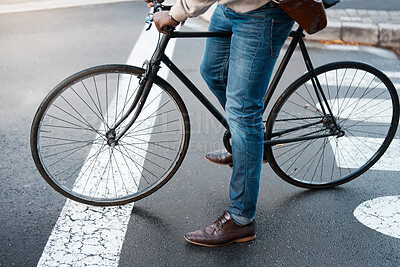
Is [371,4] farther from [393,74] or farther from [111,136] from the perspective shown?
[111,136]

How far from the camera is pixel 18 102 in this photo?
13.3 ft

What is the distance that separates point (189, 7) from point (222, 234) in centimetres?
138

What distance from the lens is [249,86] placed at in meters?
2.26

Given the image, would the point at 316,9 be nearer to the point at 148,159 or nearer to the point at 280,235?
the point at 280,235

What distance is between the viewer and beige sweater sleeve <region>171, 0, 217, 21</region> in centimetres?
201

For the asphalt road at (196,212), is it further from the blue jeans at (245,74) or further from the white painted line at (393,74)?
the white painted line at (393,74)

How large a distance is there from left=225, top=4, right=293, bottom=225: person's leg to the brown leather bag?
0.07 metres

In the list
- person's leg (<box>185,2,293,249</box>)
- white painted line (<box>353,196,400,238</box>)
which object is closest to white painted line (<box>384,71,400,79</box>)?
white painted line (<box>353,196,400,238</box>)

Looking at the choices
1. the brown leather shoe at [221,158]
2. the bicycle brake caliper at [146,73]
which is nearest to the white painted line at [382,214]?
the brown leather shoe at [221,158]

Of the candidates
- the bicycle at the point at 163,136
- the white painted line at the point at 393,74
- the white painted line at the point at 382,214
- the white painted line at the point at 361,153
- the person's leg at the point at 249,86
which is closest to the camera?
the person's leg at the point at 249,86

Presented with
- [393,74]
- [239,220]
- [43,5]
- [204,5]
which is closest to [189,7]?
[204,5]

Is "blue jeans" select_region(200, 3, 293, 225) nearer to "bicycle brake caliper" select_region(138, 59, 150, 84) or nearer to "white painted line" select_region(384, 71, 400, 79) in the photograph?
"bicycle brake caliper" select_region(138, 59, 150, 84)

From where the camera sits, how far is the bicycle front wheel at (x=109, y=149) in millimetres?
2662

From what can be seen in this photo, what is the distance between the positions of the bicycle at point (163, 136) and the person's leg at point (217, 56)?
9 centimetres
